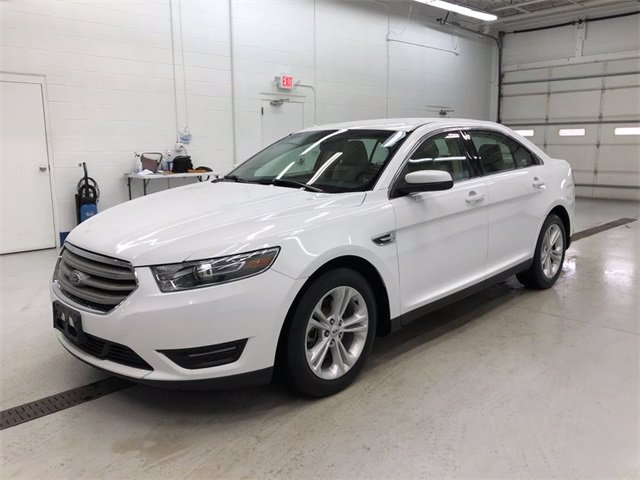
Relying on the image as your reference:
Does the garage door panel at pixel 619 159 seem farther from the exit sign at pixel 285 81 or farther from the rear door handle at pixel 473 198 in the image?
the rear door handle at pixel 473 198

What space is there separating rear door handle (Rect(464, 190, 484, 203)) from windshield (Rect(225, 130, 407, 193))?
0.57 meters

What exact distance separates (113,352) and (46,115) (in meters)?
5.05

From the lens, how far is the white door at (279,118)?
27.2ft

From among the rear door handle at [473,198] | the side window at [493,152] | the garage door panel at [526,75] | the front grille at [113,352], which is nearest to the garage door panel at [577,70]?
the garage door panel at [526,75]

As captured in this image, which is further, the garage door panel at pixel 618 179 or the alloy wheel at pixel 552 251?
the garage door panel at pixel 618 179

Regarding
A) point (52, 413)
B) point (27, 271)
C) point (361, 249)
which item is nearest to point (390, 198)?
point (361, 249)

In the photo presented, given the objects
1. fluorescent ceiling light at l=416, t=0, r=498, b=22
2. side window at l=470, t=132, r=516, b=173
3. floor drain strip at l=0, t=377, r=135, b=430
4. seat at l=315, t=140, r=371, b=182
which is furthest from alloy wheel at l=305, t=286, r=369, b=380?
fluorescent ceiling light at l=416, t=0, r=498, b=22

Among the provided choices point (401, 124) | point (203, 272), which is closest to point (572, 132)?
point (401, 124)

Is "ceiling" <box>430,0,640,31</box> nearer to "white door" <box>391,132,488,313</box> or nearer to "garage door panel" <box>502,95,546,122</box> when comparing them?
"garage door panel" <box>502,95,546,122</box>

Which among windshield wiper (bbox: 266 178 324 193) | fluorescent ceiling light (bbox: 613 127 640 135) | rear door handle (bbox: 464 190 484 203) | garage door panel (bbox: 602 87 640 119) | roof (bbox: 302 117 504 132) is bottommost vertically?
rear door handle (bbox: 464 190 484 203)

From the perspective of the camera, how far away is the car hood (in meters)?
2.15

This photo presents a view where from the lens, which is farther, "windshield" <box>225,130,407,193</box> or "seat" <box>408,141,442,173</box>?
"seat" <box>408,141,442,173</box>

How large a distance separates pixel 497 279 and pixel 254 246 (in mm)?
2088

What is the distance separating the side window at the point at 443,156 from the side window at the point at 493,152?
212 millimetres
